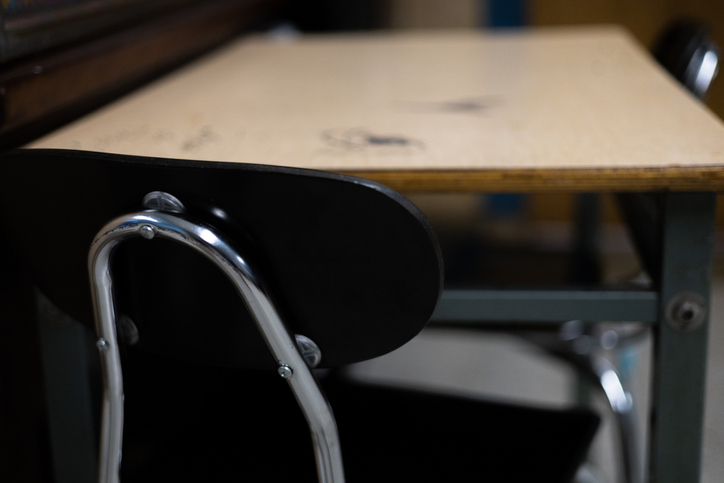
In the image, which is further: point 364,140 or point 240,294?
point 364,140

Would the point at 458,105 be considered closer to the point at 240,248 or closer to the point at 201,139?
the point at 201,139

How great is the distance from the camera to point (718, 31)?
7.97 ft

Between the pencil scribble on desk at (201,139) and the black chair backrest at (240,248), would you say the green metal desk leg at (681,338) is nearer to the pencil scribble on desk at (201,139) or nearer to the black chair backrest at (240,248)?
the black chair backrest at (240,248)

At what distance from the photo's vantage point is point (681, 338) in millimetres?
684

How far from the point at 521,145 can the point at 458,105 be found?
0.22m

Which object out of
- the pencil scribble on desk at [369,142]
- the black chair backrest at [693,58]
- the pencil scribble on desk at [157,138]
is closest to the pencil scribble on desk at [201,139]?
→ the pencil scribble on desk at [157,138]

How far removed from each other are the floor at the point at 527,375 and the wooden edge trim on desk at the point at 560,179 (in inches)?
37.8

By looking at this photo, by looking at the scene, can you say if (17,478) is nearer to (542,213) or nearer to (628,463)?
(628,463)

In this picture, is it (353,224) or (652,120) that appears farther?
(652,120)

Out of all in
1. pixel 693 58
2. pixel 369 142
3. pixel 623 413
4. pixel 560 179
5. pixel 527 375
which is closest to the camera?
pixel 560 179

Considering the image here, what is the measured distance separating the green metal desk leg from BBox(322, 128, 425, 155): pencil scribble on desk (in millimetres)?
251

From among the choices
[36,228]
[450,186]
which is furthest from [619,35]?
[36,228]

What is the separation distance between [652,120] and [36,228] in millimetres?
631

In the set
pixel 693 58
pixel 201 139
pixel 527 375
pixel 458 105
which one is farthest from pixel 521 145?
pixel 527 375
